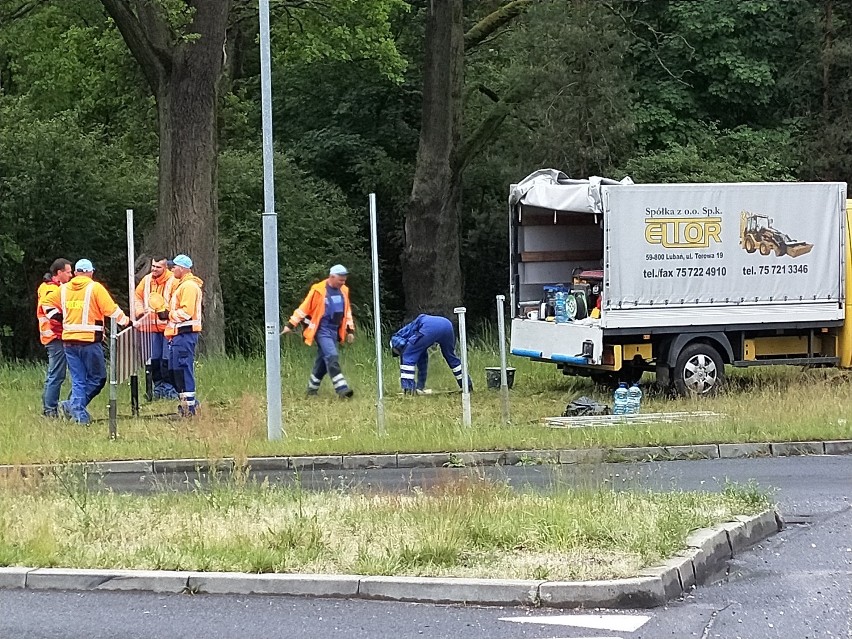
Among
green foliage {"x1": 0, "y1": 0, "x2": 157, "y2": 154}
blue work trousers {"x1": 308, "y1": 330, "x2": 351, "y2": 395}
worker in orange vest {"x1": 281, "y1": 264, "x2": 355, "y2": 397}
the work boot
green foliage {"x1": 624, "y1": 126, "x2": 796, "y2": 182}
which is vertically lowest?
the work boot

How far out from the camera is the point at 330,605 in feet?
24.2

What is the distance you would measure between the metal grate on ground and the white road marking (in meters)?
7.30

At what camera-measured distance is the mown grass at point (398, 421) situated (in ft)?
43.1

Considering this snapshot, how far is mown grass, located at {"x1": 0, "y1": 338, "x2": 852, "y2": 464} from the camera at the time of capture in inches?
517

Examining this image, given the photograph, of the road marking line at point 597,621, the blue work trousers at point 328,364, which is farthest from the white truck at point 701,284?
the road marking line at point 597,621

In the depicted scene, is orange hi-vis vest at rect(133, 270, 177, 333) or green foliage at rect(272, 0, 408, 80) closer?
orange hi-vis vest at rect(133, 270, 177, 333)

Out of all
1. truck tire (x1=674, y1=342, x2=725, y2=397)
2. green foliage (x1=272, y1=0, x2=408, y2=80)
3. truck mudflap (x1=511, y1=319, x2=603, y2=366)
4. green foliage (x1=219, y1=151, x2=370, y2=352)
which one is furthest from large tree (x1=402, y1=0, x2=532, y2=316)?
truck tire (x1=674, y1=342, x2=725, y2=397)

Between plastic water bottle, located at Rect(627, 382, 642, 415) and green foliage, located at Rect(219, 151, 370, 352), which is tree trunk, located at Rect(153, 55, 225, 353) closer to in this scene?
green foliage, located at Rect(219, 151, 370, 352)

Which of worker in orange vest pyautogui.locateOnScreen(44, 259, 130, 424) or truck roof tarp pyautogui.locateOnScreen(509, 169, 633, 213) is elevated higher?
truck roof tarp pyautogui.locateOnScreen(509, 169, 633, 213)

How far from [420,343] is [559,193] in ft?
8.85

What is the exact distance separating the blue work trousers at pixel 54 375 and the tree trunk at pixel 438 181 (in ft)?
51.7

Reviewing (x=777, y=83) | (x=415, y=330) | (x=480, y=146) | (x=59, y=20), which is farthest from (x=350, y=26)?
(x=415, y=330)

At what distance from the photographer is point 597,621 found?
22.6ft

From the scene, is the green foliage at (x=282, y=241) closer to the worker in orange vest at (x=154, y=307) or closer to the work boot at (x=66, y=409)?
the worker in orange vest at (x=154, y=307)
